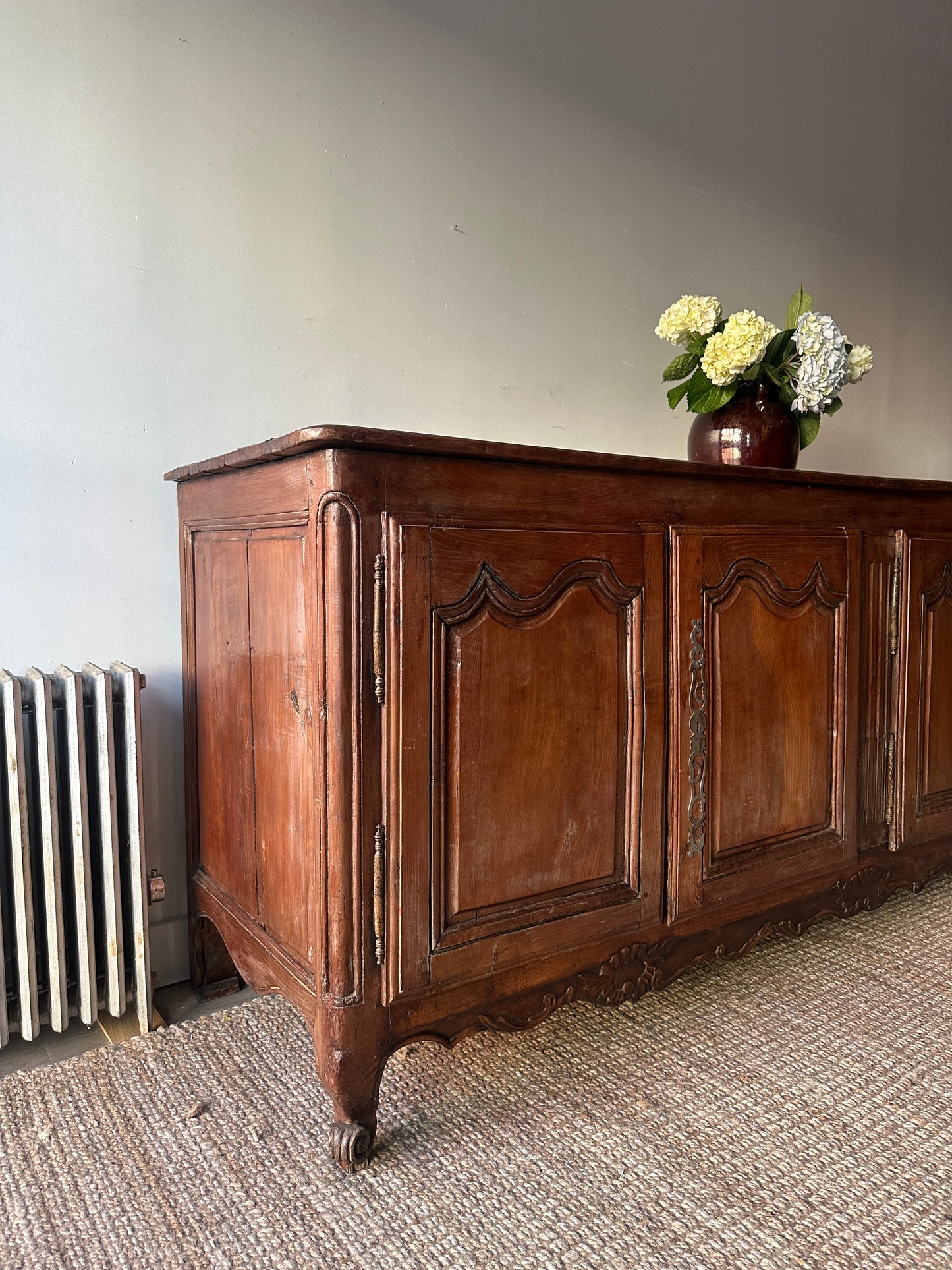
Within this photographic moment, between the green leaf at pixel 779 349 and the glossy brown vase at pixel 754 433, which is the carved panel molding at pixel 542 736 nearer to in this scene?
the glossy brown vase at pixel 754 433

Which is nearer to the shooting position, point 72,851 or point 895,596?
point 72,851

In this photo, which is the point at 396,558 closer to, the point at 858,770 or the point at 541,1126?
the point at 541,1126

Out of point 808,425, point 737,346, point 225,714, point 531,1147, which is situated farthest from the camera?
point 808,425

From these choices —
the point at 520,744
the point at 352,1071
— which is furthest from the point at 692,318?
the point at 352,1071

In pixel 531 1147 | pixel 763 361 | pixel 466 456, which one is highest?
pixel 763 361

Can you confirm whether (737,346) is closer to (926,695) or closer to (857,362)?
(857,362)

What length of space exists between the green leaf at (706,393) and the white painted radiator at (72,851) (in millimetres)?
1036

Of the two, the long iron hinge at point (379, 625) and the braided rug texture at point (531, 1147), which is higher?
the long iron hinge at point (379, 625)

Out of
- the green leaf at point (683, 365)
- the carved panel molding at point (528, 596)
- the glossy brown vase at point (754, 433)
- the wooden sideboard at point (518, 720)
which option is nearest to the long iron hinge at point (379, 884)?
the wooden sideboard at point (518, 720)

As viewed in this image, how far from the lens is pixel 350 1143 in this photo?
3.55 feet

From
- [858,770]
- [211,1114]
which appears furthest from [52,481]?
[858,770]

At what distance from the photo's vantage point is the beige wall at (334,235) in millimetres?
1421

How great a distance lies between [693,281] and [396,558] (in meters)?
1.51

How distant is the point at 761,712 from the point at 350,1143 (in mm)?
842
